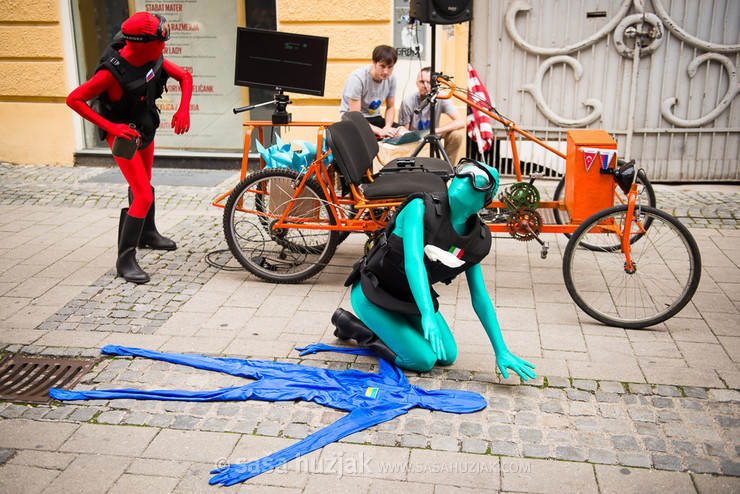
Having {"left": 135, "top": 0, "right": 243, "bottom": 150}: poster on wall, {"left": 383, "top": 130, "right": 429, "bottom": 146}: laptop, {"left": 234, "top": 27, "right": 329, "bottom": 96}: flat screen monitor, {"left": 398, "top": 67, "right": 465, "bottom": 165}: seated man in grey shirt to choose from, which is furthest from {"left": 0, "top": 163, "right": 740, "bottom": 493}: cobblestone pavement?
{"left": 135, "top": 0, "right": 243, "bottom": 150}: poster on wall

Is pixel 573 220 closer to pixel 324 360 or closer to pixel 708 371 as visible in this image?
pixel 708 371

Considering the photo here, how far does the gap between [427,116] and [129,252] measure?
3513mm

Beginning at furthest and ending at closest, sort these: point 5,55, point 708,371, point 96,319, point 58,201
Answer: point 5,55, point 58,201, point 96,319, point 708,371

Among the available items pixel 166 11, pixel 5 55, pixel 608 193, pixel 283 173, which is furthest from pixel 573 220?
pixel 5 55

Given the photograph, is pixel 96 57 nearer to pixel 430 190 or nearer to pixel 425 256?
pixel 430 190

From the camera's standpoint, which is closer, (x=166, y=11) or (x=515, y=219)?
(x=515, y=219)

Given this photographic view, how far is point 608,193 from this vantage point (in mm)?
5301

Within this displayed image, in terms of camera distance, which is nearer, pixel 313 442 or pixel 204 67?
pixel 313 442

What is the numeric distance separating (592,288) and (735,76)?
14.2 feet

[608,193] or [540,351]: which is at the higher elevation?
[608,193]

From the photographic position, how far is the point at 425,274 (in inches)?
151

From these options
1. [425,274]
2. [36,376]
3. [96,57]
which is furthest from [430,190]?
[96,57]

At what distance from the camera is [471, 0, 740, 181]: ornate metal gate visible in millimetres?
8258

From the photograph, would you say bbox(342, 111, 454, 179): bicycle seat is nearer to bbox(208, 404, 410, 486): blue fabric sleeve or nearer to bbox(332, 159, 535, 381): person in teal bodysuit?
bbox(332, 159, 535, 381): person in teal bodysuit
